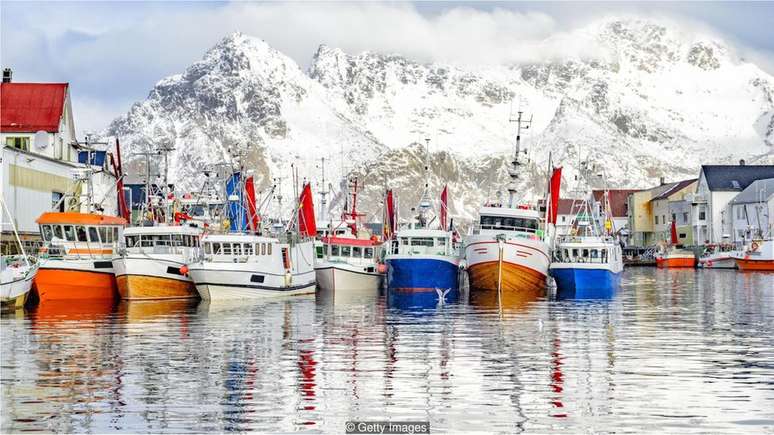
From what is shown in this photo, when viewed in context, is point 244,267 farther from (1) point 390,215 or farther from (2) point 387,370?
(1) point 390,215

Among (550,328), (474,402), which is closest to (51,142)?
(550,328)

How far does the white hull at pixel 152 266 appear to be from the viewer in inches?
2852

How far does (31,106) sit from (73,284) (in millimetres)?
30076

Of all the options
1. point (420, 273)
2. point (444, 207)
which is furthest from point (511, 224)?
point (444, 207)

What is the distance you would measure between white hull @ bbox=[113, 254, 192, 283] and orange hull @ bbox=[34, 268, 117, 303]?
1275mm

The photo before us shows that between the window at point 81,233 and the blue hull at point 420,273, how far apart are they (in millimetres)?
20653

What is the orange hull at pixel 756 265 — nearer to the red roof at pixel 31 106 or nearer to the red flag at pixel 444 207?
the red flag at pixel 444 207

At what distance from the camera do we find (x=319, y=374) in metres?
35.8

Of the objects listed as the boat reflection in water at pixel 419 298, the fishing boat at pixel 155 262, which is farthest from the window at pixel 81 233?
the boat reflection in water at pixel 419 298

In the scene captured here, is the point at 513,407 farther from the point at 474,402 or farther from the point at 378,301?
the point at 378,301

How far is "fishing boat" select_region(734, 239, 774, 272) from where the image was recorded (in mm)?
136750

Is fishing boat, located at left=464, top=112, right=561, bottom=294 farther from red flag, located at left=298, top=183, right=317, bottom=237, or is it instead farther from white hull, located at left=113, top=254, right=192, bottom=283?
white hull, located at left=113, top=254, right=192, bottom=283

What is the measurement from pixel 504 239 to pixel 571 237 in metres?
8.25

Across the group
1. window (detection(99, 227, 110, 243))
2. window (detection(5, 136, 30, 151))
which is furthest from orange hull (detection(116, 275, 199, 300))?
window (detection(5, 136, 30, 151))
